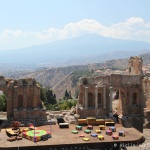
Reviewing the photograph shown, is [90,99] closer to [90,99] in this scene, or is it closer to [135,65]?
[90,99]

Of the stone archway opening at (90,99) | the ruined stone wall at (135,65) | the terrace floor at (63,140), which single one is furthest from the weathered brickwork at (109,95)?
the terrace floor at (63,140)

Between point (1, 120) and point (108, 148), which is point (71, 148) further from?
point (1, 120)

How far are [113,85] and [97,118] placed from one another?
5.88 meters

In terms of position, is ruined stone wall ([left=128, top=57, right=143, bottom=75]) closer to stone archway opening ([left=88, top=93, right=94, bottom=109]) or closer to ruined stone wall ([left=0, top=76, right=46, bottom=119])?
stone archway opening ([left=88, top=93, right=94, bottom=109])

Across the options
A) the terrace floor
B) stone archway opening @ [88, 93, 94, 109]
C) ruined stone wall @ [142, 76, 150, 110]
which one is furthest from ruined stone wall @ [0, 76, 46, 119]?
ruined stone wall @ [142, 76, 150, 110]

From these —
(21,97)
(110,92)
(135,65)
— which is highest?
(135,65)

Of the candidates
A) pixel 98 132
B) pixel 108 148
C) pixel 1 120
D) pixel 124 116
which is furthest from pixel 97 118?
pixel 1 120

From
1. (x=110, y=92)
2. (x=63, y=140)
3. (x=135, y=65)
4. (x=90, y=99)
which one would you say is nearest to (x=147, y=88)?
(x=110, y=92)

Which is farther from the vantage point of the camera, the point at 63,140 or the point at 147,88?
the point at 147,88

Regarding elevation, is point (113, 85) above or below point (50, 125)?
above

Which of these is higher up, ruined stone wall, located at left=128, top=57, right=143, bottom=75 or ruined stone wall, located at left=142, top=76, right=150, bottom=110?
ruined stone wall, located at left=128, top=57, right=143, bottom=75

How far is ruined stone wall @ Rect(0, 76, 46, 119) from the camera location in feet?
147

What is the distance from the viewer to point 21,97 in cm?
4650

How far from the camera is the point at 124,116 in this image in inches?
1877
